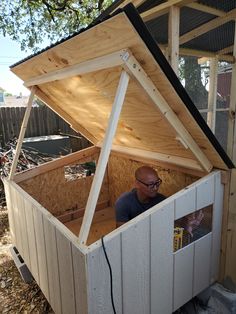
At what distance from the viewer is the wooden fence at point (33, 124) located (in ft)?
27.5

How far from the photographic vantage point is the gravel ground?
2.50 metres

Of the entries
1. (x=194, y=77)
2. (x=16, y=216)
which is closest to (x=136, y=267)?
(x=16, y=216)

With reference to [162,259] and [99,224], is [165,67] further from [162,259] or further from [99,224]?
[99,224]

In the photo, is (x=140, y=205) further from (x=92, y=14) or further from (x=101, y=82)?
(x=92, y=14)

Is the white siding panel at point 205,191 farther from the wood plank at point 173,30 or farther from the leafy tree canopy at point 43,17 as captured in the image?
the leafy tree canopy at point 43,17

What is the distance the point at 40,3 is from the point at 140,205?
8958mm

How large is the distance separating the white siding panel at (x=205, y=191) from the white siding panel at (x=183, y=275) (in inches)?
13.1

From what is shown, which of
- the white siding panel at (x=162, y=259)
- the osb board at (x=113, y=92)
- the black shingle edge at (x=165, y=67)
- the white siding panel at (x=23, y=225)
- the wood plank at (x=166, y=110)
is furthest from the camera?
the white siding panel at (x=23, y=225)

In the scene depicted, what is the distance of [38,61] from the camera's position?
1.92 metres

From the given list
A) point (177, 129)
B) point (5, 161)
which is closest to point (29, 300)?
point (177, 129)

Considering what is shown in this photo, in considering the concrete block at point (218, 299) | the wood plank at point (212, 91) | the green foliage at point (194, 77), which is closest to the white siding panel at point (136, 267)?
the concrete block at point (218, 299)

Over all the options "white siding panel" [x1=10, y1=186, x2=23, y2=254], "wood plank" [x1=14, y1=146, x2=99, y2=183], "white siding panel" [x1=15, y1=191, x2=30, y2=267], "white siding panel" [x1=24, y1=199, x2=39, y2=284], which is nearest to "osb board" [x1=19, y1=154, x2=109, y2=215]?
"wood plank" [x1=14, y1=146, x2=99, y2=183]

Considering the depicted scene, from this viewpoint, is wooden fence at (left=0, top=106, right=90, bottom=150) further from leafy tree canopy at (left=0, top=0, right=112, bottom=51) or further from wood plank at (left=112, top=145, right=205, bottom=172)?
wood plank at (left=112, top=145, right=205, bottom=172)

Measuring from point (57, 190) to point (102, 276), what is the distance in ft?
6.61
